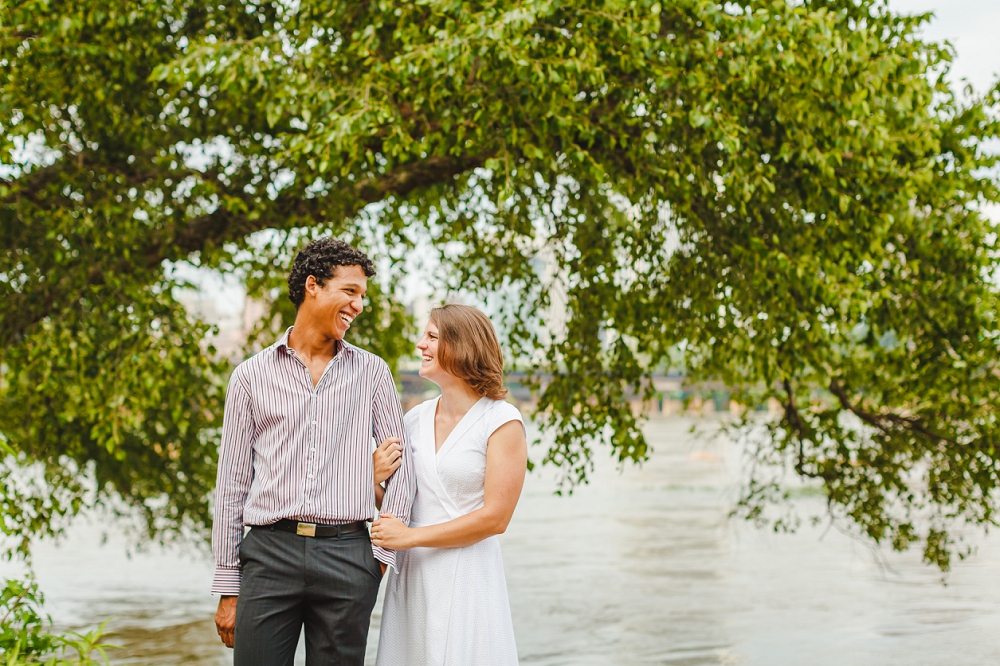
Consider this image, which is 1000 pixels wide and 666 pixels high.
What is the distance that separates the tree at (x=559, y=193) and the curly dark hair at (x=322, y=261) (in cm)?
216

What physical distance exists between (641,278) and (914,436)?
91.8 inches

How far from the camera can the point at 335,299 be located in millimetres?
3006

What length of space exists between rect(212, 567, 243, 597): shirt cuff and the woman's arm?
428 millimetres

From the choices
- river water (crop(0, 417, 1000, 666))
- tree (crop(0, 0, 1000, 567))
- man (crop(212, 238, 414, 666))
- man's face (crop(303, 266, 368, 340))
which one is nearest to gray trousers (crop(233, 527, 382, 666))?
man (crop(212, 238, 414, 666))

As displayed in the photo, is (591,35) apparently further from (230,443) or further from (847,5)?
(230,443)

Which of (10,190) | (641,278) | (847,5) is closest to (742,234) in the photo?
(641,278)

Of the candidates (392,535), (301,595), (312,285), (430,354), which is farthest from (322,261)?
(301,595)

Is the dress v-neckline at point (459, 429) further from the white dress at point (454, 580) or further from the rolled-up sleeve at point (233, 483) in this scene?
the rolled-up sleeve at point (233, 483)

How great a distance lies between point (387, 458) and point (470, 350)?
40cm

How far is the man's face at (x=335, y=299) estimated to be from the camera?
301cm

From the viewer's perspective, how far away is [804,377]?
6.45 metres

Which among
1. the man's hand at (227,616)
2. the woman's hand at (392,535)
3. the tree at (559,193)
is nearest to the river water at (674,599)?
the tree at (559,193)

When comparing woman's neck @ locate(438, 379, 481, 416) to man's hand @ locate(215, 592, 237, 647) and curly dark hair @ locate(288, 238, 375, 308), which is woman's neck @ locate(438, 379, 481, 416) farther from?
man's hand @ locate(215, 592, 237, 647)

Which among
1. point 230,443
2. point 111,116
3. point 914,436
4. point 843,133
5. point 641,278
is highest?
point 111,116
